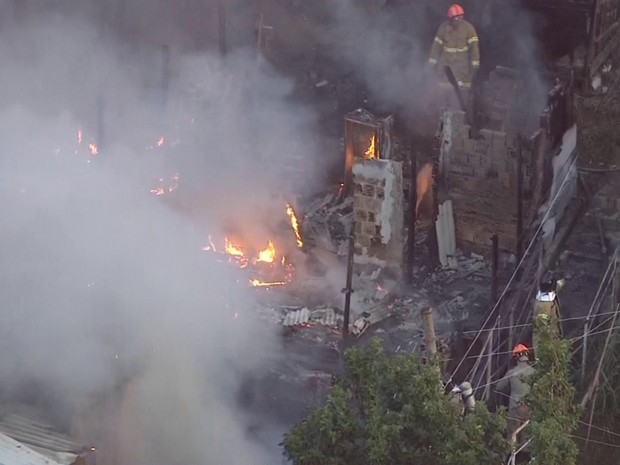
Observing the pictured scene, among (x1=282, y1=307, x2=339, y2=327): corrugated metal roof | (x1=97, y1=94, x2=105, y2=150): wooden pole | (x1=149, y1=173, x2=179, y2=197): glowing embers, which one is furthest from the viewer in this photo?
(x1=97, y1=94, x2=105, y2=150): wooden pole

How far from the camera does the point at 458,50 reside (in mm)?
14625

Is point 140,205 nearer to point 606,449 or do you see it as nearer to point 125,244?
point 125,244

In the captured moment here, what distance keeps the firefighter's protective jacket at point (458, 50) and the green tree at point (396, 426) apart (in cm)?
734

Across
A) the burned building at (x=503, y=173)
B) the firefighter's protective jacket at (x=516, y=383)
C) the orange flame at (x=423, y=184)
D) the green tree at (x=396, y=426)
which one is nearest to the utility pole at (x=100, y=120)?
the orange flame at (x=423, y=184)

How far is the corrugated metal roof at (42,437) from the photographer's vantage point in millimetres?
10453

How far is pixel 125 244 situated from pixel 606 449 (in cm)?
544

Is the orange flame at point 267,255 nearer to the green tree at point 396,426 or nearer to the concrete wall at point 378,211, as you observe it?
the concrete wall at point 378,211

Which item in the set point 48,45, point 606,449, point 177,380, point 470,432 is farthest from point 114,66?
point 470,432

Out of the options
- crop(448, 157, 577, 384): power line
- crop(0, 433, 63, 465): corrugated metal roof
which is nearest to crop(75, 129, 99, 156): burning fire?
crop(0, 433, 63, 465): corrugated metal roof

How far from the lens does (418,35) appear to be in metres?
16.6

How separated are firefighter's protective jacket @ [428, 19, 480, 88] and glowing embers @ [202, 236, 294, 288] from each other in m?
3.30

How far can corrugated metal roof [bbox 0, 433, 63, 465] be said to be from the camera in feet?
32.6

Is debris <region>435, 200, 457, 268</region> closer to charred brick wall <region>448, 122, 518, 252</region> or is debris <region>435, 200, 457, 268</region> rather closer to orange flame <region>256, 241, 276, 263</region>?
charred brick wall <region>448, 122, 518, 252</region>

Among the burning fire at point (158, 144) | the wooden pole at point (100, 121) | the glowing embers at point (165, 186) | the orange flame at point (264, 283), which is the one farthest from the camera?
the burning fire at point (158, 144)
